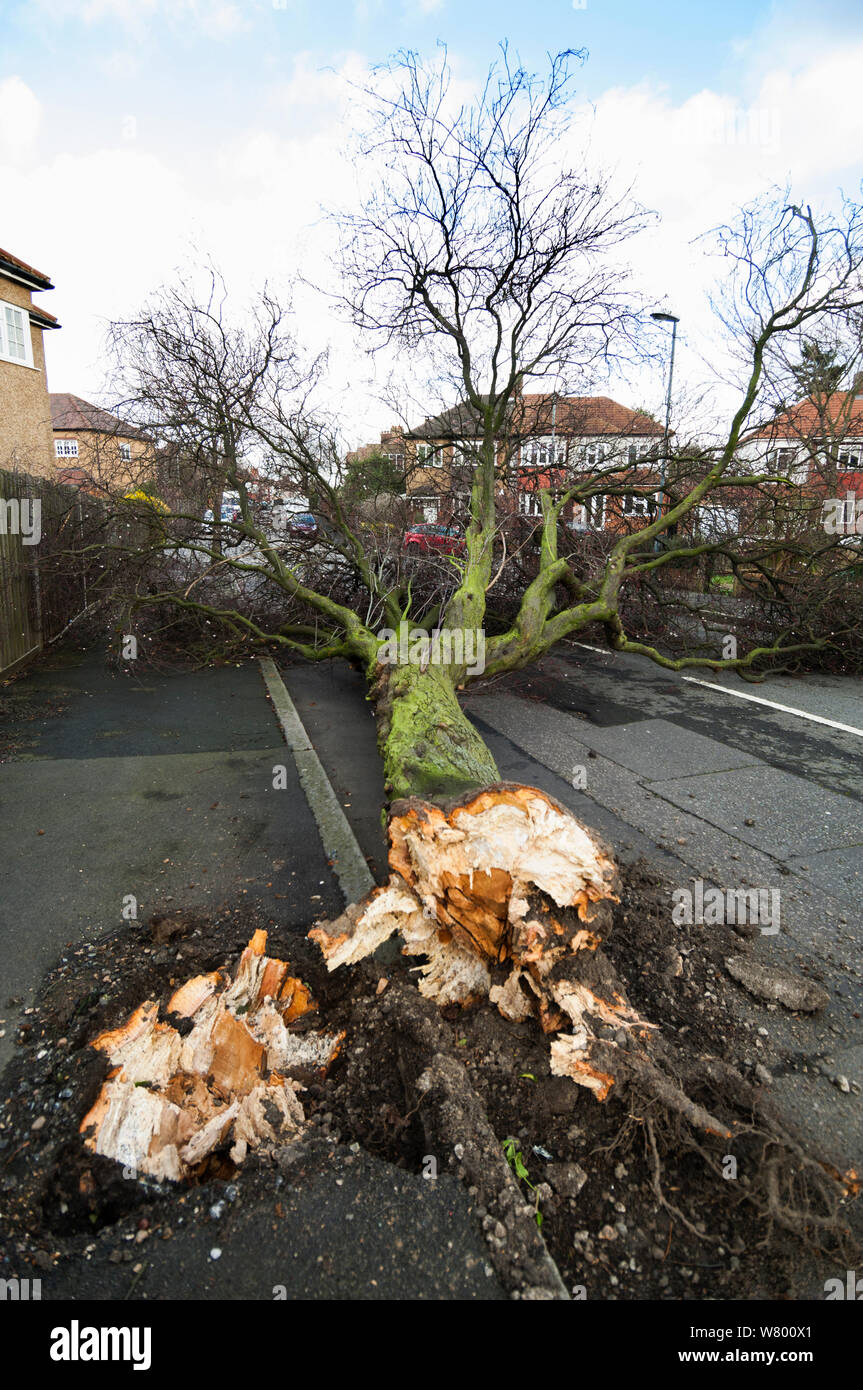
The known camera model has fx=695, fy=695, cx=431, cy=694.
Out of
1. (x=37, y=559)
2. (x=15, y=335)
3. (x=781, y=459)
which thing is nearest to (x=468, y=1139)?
(x=37, y=559)

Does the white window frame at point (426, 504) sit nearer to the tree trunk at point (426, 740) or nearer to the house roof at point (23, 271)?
the tree trunk at point (426, 740)

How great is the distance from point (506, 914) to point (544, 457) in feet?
30.0

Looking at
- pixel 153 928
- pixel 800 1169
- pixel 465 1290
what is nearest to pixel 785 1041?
pixel 800 1169

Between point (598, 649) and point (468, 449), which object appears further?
point (598, 649)

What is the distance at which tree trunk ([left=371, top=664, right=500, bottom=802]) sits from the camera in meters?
3.49

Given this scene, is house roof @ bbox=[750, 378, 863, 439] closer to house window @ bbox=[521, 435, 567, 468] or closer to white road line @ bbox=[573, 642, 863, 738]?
house window @ bbox=[521, 435, 567, 468]

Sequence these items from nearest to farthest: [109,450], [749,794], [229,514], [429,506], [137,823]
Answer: [137,823]
[749,794]
[109,450]
[229,514]
[429,506]

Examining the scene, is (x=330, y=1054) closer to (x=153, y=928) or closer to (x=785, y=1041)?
(x=153, y=928)

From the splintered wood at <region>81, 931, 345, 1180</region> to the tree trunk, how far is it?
3.62ft

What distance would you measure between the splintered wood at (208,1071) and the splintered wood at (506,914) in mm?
331

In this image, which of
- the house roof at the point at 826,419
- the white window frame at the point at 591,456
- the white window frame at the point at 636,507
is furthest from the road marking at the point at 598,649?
the house roof at the point at 826,419

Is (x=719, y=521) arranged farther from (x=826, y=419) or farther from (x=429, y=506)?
(x=826, y=419)

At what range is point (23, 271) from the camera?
17578 millimetres

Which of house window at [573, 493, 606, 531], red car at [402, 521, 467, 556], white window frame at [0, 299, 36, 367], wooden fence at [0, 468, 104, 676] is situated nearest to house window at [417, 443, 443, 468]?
red car at [402, 521, 467, 556]
